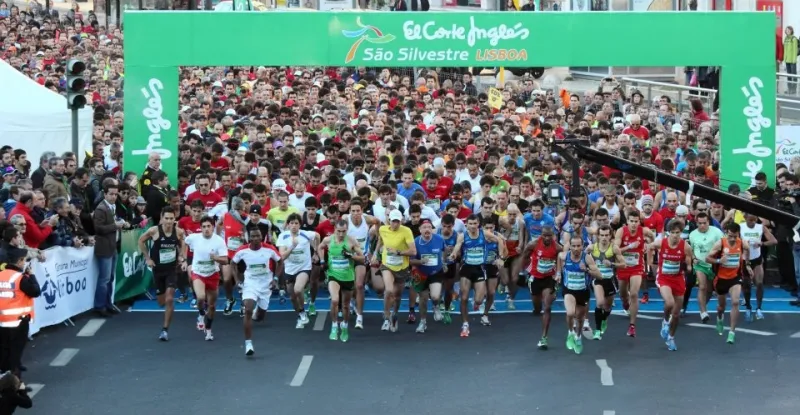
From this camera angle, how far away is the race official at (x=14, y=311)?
1519 cm

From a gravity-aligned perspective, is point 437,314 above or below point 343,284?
below

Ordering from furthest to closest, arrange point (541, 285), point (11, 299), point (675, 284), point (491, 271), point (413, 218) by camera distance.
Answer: point (413, 218) < point (491, 271) < point (541, 285) < point (675, 284) < point (11, 299)

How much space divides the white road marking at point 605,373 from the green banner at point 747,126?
558cm

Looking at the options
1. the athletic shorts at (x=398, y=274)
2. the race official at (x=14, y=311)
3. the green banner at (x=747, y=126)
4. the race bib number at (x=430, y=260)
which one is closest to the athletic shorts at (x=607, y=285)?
the race bib number at (x=430, y=260)

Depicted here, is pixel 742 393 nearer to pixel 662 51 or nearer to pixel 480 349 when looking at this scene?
pixel 480 349

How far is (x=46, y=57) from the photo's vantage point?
38.6 meters

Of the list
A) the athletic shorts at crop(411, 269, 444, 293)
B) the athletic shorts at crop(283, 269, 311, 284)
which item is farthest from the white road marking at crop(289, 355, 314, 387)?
the athletic shorts at crop(411, 269, 444, 293)

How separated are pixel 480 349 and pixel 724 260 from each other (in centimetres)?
343

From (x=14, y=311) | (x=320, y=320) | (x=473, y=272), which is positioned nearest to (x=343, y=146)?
(x=320, y=320)

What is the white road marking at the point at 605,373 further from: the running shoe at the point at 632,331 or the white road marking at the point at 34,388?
the white road marking at the point at 34,388

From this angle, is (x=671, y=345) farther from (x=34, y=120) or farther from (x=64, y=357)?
(x=34, y=120)

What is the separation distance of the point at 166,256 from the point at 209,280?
0.77 meters

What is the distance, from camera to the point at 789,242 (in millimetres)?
21953

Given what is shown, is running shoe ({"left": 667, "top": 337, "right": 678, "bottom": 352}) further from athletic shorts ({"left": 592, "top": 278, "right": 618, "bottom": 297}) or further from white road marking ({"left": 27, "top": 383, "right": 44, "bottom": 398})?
white road marking ({"left": 27, "top": 383, "right": 44, "bottom": 398})
